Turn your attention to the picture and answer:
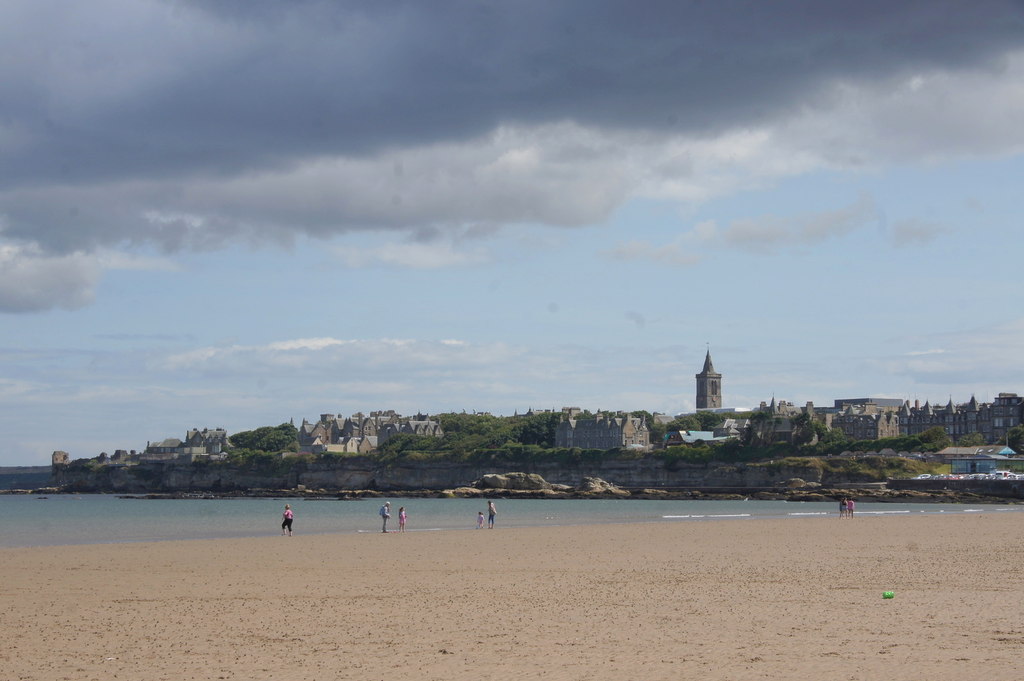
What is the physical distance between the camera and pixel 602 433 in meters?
180

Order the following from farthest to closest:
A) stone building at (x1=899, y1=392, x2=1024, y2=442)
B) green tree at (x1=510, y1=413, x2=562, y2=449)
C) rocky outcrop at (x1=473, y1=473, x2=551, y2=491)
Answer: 1. green tree at (x1=510, y1=413, x2=562, y2=449)
2. stone building at (x1=899, y1=392, x2=1024, y2=442)
3. rocky outcrop at (x1=473, y1=473, x2=551, y2=491)

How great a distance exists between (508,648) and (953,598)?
8.82 metres

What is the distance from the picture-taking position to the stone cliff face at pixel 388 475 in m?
140

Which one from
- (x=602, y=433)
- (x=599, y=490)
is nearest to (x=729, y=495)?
(x=599, y=490)

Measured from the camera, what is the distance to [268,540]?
41531 mm

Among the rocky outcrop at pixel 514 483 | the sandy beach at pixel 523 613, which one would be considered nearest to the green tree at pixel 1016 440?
the rocky outcrop at pixel 514 483

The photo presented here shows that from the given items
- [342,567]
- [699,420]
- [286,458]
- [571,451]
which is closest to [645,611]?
[342,567]

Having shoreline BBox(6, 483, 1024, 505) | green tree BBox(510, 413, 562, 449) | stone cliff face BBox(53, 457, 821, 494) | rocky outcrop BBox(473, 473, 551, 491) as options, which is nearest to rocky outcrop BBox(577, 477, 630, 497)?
shoreline BBox(6, 483, 1024, 505)

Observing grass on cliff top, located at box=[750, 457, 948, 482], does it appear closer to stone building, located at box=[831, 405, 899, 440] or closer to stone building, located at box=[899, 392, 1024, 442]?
stone building, located at box=[899, 392, 1024, 442]

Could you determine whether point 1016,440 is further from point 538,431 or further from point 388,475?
point 388,475

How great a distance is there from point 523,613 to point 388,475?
495 feet

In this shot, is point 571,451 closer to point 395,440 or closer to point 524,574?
point 395,440

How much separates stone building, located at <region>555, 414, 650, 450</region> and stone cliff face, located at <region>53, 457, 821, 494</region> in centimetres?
2097

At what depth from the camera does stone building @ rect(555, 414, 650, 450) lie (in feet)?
588
